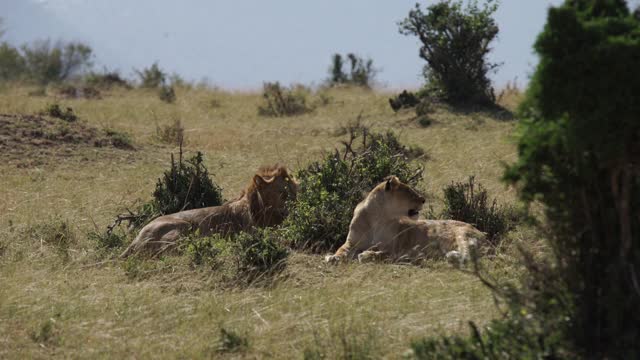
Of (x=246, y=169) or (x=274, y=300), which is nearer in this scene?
(x=274, y=300)

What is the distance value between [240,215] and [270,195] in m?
0.35

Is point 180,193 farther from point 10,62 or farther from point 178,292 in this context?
point 10,62

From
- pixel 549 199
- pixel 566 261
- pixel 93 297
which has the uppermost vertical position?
pixel 549 199

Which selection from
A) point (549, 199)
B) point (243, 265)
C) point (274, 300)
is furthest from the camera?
point (243, 265)

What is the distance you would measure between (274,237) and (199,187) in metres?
2.13

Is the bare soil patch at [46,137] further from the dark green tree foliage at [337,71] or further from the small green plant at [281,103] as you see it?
the dark green tree foliage at [337,71]

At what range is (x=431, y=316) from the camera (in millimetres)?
6219

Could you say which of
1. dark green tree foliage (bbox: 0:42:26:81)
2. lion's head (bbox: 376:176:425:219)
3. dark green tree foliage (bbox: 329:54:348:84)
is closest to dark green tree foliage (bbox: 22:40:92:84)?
dark green tree foliage (bbox: 0:42:26:81)

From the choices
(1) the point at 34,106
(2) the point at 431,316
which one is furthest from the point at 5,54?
(2) the point at 431,316

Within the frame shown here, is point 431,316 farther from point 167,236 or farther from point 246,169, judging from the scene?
point 246,169

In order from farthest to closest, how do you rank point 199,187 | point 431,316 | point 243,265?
point 199,187, point 243,265, point 431,316

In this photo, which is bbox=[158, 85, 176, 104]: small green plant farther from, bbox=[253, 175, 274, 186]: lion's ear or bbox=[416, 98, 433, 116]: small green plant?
bbox=[253, 175, 274, 186]: lion's ear

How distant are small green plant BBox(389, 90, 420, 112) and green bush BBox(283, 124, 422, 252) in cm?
839

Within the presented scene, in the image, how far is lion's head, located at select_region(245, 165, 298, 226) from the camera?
30.7 feet
